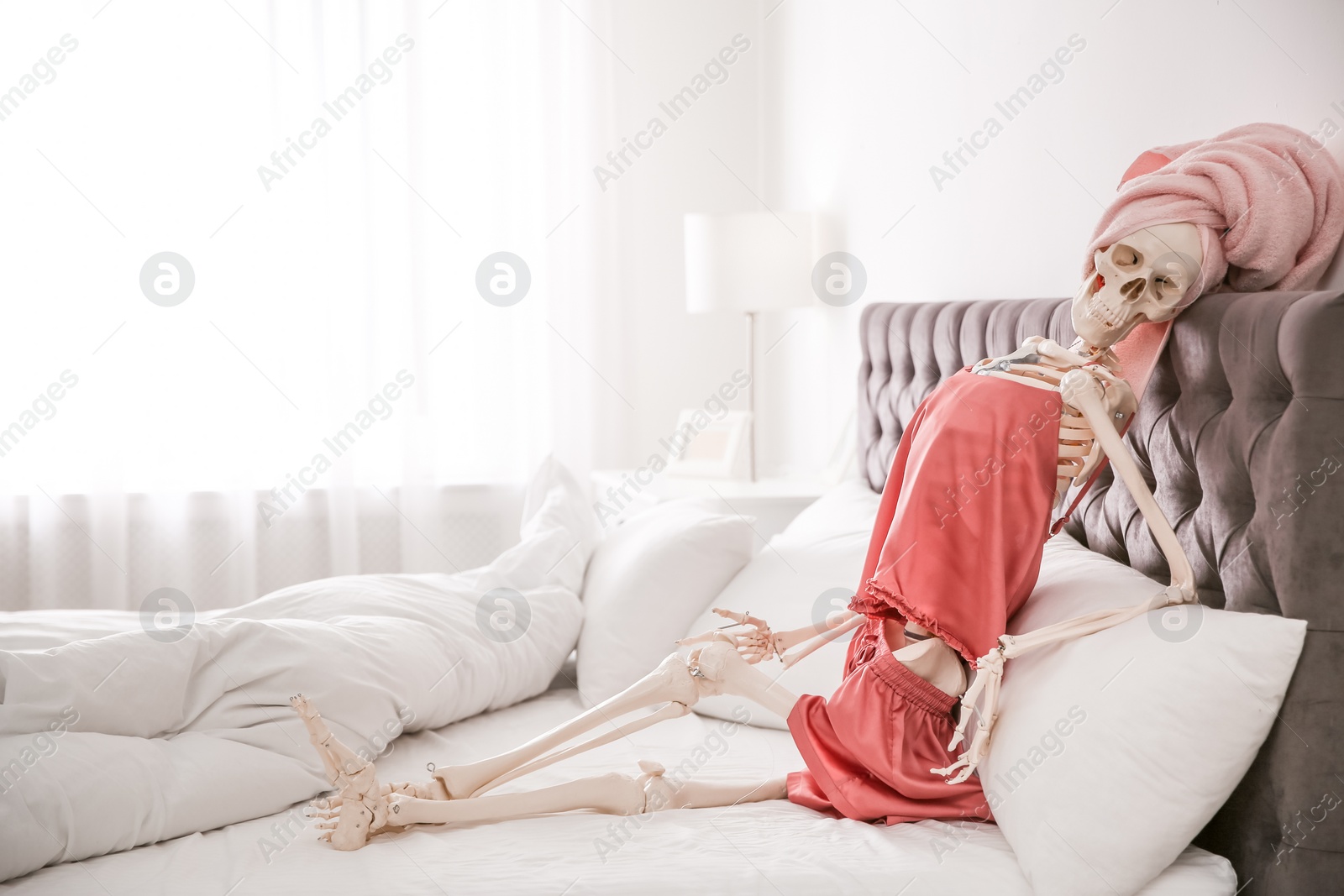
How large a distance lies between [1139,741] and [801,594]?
728mm

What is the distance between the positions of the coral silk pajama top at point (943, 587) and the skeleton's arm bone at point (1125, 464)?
8cm

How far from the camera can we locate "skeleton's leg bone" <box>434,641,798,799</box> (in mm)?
1379

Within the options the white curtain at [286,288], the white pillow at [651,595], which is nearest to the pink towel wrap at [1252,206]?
the white pillow at [651,595]

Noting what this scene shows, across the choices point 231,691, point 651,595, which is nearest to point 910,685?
point 651,595

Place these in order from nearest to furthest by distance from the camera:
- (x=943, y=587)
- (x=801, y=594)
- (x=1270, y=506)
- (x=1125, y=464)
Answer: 1. (x=1270, y=506)
2. (x=1125, y=464)
3. (x=943, y=587)
4. (x=801, y=594)

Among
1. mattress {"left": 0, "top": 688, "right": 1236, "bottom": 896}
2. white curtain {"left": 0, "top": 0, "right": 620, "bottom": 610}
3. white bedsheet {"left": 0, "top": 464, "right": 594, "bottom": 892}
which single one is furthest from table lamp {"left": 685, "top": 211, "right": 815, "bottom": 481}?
mattress {"left": 0, "top": 688, "right": 1236, "bottom": 896}

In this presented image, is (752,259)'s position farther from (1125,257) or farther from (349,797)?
→ (349,797)

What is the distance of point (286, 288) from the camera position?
324 centimetres

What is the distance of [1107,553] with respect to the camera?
4.75ft

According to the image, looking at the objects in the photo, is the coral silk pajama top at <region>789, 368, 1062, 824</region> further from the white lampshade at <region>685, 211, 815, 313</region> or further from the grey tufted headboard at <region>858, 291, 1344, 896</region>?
the white lampshade at <region>685, 211, 815, 313</region>

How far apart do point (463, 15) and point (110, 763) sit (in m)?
2.73

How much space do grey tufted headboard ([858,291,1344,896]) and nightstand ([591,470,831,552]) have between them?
1162 millimetres

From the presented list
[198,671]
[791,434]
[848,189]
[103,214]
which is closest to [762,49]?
[848,189]

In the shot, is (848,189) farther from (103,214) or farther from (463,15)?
(103,214)
